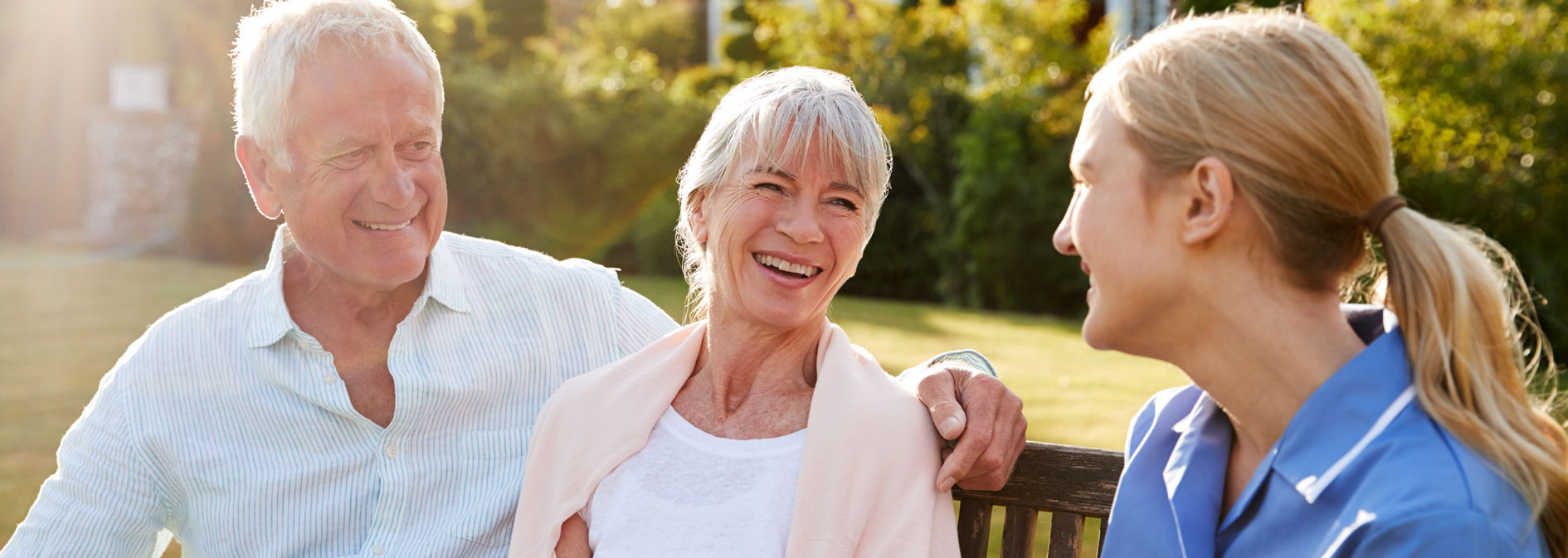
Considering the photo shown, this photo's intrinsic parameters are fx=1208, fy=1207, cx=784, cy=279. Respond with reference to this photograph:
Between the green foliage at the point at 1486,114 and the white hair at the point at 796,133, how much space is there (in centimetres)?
771

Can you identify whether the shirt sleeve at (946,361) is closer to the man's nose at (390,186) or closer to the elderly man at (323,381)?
the elderly man at (323,381)

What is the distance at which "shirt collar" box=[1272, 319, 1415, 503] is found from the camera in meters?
1.52

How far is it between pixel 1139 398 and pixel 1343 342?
21.2 feet

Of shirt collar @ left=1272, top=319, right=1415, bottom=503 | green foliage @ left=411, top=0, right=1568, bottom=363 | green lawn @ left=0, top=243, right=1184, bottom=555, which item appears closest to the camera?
shirt collar @ left=1272, top=319, right=1415, bottom=503

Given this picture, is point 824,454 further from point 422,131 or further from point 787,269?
point 422,131

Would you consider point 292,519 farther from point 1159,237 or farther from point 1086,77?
point 1086,77

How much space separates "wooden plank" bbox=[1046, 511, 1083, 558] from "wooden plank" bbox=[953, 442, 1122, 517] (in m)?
0.02

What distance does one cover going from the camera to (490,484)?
2.57m

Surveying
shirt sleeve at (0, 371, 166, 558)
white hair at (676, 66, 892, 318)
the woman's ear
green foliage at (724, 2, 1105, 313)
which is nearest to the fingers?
white hair at (676, 66, 892, 318)

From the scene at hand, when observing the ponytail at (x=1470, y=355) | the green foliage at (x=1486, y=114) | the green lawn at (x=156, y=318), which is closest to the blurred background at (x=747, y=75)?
the green foliage at (x=1486, y=114)

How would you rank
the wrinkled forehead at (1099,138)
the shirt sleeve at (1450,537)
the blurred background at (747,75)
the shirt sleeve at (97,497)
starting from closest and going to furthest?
the shirt sleeve at (1450,537) < the wrinkled forehead at (1099,138) < the shirt sleeve at (97,497) < the blurred background at (747,75)

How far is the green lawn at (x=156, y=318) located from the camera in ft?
22.5

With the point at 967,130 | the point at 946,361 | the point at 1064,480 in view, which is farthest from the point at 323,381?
the point at 967,130

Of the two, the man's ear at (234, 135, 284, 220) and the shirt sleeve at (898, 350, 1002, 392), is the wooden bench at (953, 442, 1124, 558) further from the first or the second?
the man's ear at (234, 135, 284, 220)
